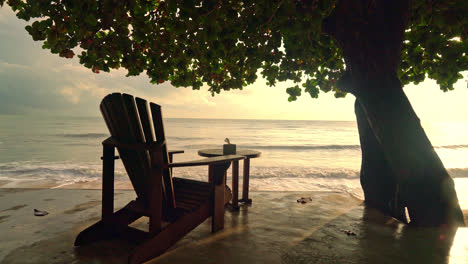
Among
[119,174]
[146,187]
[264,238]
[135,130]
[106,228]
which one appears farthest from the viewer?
[119,174]

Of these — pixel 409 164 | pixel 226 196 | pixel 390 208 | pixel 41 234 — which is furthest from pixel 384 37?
pixel 41 234

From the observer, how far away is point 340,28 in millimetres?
3863

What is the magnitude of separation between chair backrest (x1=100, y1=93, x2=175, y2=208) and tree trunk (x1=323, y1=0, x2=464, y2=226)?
283 cm

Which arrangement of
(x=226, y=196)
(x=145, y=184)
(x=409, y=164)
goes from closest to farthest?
(x=145, y=184), (x=226, y=196), (x=409, y=164)

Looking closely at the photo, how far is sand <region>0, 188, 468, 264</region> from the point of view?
8.04 ft

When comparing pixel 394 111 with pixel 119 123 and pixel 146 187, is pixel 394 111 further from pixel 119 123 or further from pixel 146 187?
pixel 119 123

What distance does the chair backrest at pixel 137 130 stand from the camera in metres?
2.45

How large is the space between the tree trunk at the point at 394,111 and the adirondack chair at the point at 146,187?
2321 millimetres

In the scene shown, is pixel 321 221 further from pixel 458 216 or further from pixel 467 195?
pixel 467 195

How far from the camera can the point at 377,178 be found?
14.0 feet

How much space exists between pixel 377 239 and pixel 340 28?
2833mm

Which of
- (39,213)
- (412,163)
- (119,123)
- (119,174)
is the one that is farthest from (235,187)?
(119,174)

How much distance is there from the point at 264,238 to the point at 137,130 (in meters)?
1.75

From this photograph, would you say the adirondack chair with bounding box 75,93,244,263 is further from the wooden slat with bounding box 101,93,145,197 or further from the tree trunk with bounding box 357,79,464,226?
the tree trunk with bounding box 357,79,464,226
